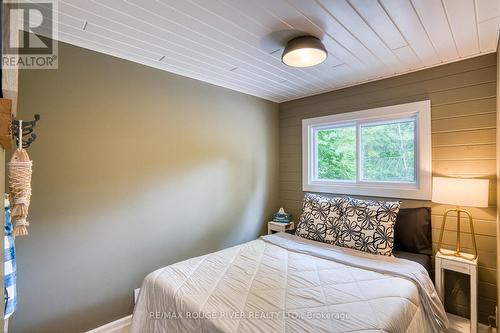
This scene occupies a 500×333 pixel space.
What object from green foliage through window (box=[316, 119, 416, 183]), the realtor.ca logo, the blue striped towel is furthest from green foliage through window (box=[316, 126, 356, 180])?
the blue striped towel

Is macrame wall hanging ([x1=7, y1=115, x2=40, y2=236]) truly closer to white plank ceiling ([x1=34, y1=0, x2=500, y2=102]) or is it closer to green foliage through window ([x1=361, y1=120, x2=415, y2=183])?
white plank ceiling ([x1=34, y1=0, x2=500, y2=102])

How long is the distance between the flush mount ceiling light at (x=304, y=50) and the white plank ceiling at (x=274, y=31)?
0.19 feet

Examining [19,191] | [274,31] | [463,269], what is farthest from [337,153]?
[19,191]

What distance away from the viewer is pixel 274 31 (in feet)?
5.74

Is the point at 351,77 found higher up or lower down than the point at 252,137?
higher up

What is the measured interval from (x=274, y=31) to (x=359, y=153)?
184 cm

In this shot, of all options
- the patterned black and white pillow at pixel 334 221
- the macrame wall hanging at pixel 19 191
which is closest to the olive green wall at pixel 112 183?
the macrame wall hanging at pixel 19 191

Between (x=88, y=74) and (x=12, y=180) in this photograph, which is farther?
(x=88, y=74)

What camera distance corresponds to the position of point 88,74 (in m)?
1.99

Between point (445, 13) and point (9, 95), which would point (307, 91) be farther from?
point (9, 95)

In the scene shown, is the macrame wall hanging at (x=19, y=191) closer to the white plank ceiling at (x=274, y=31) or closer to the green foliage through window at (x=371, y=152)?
the white plank ceiling at (x=274, y=31)

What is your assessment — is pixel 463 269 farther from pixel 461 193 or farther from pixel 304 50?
pixel 304 50

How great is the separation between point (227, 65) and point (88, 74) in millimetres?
1175

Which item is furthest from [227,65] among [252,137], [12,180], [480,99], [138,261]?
[480,99]
